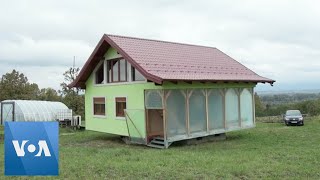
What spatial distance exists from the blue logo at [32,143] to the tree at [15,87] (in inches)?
1520

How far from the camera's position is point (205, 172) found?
1030 cm

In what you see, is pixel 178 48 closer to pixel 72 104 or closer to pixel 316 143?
pixel 316 143

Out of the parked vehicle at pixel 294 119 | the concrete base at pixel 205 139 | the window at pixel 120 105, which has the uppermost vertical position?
the window at pixel 120 105

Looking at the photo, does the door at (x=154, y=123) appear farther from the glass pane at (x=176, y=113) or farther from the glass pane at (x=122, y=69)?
the glass pane at (x=122, y=69)

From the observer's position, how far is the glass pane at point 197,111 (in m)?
18.0

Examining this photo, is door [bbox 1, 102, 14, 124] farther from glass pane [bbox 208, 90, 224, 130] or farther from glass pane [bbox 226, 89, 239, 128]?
glass pane [bbox 226, 89, 239, 128]

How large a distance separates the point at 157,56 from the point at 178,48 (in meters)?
3.15

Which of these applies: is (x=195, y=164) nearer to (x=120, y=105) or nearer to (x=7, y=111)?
(x=120, y=105)

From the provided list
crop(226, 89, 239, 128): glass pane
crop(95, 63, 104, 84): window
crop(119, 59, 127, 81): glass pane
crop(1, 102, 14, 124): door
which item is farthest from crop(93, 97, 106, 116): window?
crop(1, 102, 14, 124): door

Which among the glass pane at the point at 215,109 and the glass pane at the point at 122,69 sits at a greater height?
the glass pane at the point at 122,69

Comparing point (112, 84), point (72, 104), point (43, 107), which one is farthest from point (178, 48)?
point (72, 104)

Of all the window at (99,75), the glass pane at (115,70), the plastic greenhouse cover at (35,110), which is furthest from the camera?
the plastic greenhouse cover at (35,110)

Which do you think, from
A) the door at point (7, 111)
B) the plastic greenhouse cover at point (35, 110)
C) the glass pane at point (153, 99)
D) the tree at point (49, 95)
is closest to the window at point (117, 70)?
the glass pane at point (153, 99)

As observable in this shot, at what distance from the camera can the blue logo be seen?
5.95m
